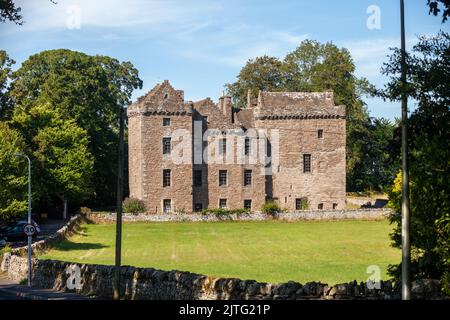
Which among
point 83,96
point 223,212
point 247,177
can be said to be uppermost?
point 83,96

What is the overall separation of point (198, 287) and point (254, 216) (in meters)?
50.2

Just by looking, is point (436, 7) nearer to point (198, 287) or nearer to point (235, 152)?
point (198, 287)

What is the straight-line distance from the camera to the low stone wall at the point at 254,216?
7056 centimetres

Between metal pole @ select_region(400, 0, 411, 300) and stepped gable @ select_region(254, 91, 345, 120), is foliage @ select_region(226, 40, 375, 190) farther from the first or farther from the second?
metal pole @ select_region(400, 0, 411, 300)

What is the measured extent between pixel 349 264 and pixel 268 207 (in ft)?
108

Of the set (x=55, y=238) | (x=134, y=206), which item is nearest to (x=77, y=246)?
(x=55, y=238)

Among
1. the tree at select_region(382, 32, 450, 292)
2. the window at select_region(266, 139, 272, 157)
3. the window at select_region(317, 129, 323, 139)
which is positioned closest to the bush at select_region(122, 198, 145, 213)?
the window at select_region(266, 139, 272, 157)

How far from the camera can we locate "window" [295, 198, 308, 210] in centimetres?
7679

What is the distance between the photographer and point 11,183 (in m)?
51.4

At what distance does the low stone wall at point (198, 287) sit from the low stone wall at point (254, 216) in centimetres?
3893

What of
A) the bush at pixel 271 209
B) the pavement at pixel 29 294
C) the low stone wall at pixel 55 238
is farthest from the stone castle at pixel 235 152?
the pavement at pixel 29 294

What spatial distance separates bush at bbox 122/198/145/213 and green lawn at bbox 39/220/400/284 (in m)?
3.17

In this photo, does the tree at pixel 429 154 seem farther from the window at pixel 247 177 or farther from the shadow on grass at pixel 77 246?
the window at pixel 247 177
